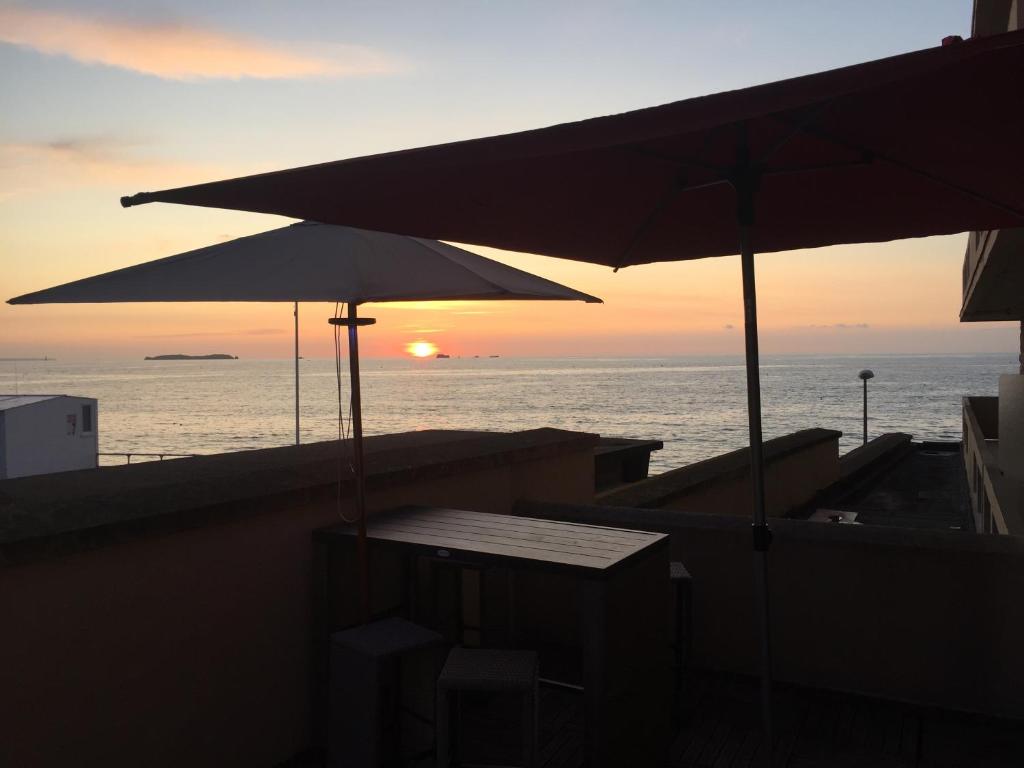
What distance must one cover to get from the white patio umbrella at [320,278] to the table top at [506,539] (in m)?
0.31

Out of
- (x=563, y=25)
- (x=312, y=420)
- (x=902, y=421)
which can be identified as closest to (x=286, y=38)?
(x=563, y=25)

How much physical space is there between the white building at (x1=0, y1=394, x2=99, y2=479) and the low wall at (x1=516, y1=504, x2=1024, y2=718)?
89.5ft

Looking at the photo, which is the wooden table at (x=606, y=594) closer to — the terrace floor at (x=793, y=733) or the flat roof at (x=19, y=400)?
the terrace floor at (x=793, y=733)

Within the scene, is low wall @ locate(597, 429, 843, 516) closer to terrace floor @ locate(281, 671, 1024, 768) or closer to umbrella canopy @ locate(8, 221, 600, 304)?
terrace floor @ locate(281, 671, 1024, 768)

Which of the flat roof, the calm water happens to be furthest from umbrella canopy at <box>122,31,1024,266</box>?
the calm water

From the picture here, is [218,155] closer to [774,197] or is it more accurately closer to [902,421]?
[774,197]

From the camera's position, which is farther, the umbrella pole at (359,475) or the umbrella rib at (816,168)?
the umbrella pole at (359,475)

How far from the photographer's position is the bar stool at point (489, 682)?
2.85 metres

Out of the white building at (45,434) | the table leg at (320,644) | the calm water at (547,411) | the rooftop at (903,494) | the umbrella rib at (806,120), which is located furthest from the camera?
the calm water at (547,411)

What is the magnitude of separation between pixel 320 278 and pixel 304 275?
74 mm

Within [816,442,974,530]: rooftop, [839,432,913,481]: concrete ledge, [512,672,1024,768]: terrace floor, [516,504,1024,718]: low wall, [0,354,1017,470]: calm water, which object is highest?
[516,504,1024,718]: low wall

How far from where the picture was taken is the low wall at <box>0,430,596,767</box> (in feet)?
8.95

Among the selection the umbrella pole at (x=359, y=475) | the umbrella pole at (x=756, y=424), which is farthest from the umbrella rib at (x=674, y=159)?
the umbrella pole at (x=359, y=475)

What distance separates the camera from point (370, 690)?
3152 mm
